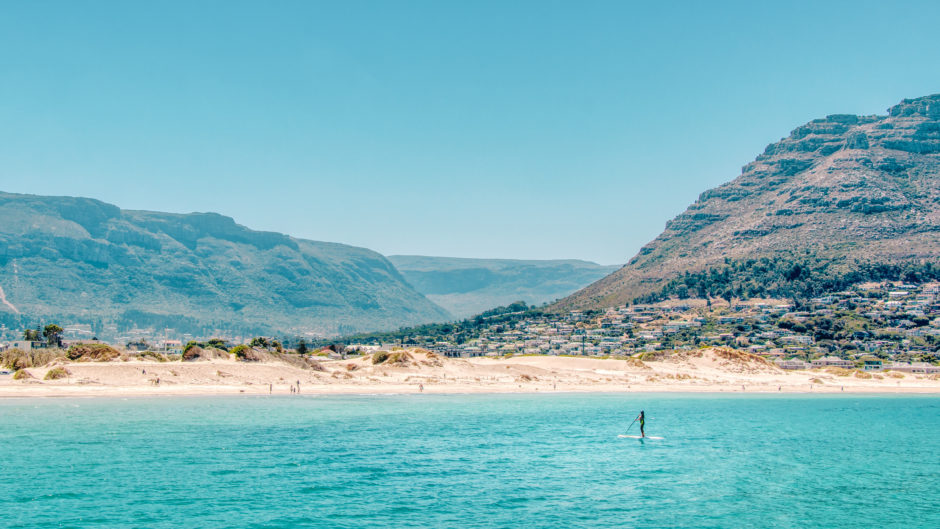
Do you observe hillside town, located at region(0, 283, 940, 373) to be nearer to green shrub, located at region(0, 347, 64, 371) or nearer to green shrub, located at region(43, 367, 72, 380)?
green shrub, located at region(0, 347, 64, 371)

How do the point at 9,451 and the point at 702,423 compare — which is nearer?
the point at 9,451

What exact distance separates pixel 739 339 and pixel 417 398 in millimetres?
93776

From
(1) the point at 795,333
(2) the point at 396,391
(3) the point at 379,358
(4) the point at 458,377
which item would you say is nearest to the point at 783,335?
(1) the point at 795,333

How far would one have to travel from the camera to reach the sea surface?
32875 mm

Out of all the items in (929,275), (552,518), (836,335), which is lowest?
(552,518)

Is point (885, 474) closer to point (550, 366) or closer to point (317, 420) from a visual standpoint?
point (317, 420)

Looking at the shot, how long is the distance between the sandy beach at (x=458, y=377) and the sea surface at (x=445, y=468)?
1313cm

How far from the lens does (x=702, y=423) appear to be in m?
67.8

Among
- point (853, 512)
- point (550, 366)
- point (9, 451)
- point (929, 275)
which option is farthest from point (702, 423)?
A: point (929, 275)

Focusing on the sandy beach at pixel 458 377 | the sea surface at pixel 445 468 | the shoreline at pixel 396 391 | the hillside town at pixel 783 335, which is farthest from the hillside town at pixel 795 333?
the sea surface at pixel 445 468

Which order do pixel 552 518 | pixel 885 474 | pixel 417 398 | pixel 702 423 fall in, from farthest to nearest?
pixel 417 398 < pixel 702 423 < pixel 885 474 < pixel 552 518

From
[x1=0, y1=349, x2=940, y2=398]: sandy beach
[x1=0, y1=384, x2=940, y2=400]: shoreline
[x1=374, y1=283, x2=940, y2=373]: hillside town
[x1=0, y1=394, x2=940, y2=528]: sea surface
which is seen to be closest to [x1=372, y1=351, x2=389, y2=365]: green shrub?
[x1=0, y1=349, x2=940, y2=398]: sandy beach

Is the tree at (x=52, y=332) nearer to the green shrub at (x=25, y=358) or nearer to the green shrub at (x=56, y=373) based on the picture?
the green shrub at (x=25, y=358)

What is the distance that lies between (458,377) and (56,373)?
5273 cm
